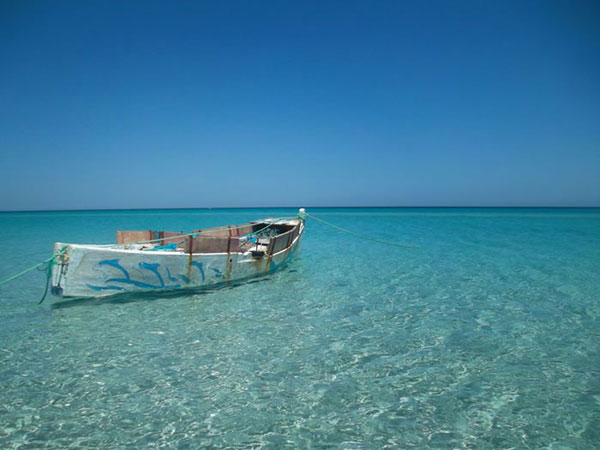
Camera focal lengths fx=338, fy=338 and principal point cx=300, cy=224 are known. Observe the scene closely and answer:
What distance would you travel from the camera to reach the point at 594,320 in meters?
7.92

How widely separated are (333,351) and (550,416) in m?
3.23

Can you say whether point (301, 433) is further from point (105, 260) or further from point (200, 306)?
point (105, 260)

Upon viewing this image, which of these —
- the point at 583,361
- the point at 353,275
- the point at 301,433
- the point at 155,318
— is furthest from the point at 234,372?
the point at 353,275

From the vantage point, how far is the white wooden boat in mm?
8289

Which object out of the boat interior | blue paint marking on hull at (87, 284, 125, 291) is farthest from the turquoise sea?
the boat interior

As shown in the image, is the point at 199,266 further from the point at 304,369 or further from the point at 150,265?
the point at 304,369

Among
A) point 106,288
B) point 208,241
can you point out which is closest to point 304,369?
point 208,241

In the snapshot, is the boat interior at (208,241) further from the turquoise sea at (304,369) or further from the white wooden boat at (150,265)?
the turquoise sea at (304,369)

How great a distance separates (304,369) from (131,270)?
570cm

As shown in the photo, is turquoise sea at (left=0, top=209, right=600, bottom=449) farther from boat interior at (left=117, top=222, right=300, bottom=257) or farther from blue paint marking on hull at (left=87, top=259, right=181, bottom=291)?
boat interior at (left=117, top=222, right=300, bottom=257)

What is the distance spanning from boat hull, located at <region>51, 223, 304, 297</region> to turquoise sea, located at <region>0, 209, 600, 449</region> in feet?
1.41

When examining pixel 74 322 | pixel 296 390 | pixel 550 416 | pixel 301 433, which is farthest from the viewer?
pixel 74 322

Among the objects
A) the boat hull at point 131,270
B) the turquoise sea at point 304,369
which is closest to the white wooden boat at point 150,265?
the boat hull at point 131,270

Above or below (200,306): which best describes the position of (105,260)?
above
